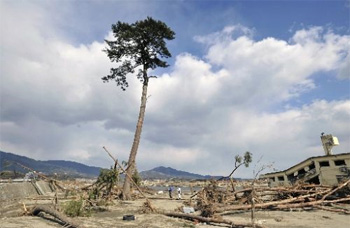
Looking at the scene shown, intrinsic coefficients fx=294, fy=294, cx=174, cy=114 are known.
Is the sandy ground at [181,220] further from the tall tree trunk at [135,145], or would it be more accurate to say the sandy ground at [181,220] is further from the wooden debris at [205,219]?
the tall tree trunk at [135,145]

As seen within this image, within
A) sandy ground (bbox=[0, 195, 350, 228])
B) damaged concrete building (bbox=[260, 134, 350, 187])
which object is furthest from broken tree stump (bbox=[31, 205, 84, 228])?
damaged concrete building (bbox=[260, 134, 350, 187])

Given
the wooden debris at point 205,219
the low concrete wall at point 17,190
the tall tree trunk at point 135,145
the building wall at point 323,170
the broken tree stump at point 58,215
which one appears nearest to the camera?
the broken tree stump at point 58,215

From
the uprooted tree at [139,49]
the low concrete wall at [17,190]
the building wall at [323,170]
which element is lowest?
the low concrete wall at [17,190]

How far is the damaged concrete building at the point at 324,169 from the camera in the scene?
73.4 ft

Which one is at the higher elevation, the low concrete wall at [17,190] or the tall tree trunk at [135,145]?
the tall tree trunk at [135,145]

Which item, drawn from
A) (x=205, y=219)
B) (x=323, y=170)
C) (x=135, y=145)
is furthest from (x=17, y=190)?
(x=323, y=170)

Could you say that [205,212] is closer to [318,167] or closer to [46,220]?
[46,220]

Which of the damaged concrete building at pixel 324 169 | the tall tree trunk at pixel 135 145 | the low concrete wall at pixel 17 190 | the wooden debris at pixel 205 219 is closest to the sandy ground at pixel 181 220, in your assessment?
the wooden debris at pixel 205 219

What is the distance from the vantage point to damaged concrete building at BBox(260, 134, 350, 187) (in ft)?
73.4

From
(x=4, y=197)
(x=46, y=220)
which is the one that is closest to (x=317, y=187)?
(x=46, y=220)

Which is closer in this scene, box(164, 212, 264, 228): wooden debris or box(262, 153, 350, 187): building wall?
box(164, 212, 264, 228): wooden debris

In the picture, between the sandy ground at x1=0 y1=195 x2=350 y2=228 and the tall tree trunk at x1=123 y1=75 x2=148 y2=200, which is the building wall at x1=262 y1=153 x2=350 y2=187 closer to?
Answer: the sandy ground at x1=0 y1=195 x2=350 y2=228

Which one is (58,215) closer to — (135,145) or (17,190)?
(135,145)

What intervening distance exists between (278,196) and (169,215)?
363 inches
